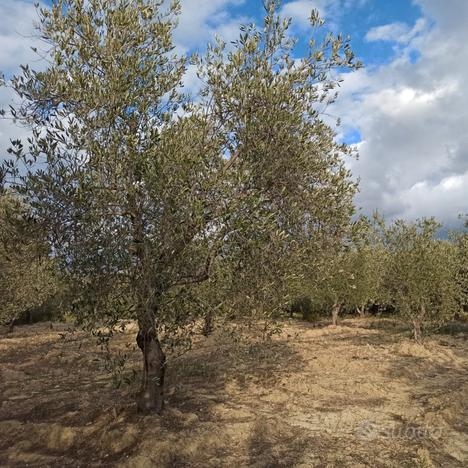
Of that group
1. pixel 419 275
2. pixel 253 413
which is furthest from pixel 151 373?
pixel 419 275

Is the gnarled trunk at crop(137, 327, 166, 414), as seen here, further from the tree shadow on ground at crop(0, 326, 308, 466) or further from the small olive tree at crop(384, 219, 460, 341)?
the small olive tree at crop(384, 219, 460, 341)

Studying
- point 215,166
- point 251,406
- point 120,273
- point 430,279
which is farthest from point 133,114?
point 430,279

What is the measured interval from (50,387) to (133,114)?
13.4 m

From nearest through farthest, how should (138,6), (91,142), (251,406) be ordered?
(91,142)
(138,6)
(251,406)

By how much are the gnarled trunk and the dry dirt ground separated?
38cm

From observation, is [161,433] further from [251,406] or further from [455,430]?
[455,430]

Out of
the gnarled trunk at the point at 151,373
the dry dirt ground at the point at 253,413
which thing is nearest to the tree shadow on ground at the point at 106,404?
the dry dirt ground at the point at 253,413

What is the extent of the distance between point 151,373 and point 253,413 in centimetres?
355

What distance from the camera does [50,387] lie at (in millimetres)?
18672

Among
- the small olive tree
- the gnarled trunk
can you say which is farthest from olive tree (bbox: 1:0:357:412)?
the small olive tree

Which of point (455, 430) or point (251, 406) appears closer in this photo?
point (455, 430)

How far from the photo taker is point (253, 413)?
13.7 meters

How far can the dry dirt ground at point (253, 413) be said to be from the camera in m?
10.6

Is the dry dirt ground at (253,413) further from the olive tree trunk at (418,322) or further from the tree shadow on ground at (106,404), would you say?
the olive tree trunk at (418,322)
